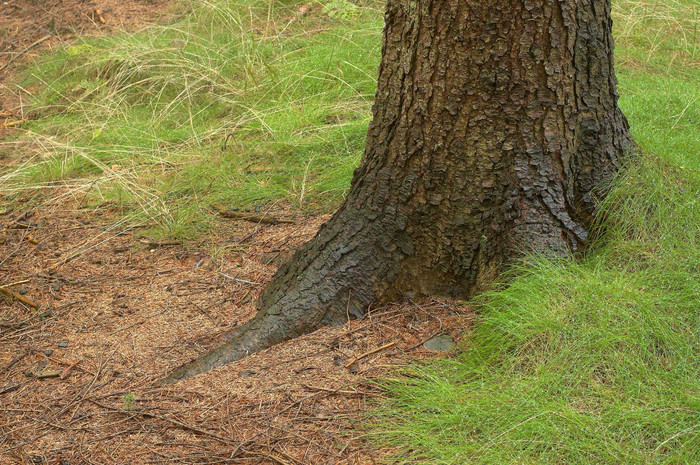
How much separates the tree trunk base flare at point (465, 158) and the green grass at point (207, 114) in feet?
3.30

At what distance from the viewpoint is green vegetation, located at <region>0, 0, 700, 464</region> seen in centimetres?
185

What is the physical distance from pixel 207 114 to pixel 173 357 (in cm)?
276

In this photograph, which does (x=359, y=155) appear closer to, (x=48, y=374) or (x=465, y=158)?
(x=465, y=158)

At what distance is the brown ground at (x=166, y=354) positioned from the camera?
2.07m

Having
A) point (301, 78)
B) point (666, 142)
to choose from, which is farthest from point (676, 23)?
point (301, 78)

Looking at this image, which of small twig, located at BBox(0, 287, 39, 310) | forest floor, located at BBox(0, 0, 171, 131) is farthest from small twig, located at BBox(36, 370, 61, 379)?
forest floor, located at BBox(0, 0, 171, 131)

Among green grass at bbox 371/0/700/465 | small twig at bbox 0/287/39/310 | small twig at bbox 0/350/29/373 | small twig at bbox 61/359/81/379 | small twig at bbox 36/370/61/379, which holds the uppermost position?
green grass at bbox 371/0/700/465

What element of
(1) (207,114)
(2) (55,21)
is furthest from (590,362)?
(2) (55,21)

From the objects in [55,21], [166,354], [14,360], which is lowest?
[14,360]

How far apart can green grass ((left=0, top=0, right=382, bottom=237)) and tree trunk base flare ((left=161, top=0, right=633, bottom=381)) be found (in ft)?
3.30

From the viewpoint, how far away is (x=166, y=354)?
2611 mm

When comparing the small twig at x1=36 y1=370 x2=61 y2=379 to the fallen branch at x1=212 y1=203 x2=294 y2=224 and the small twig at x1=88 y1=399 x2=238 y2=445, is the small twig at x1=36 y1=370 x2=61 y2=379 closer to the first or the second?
the small twig at x1=88 y1=399 x2=238 y2=445

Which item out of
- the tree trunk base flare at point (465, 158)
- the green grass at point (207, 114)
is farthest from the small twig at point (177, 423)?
the green grass at point (207, 114)

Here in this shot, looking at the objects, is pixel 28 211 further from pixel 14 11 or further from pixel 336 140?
pixel 14 11
